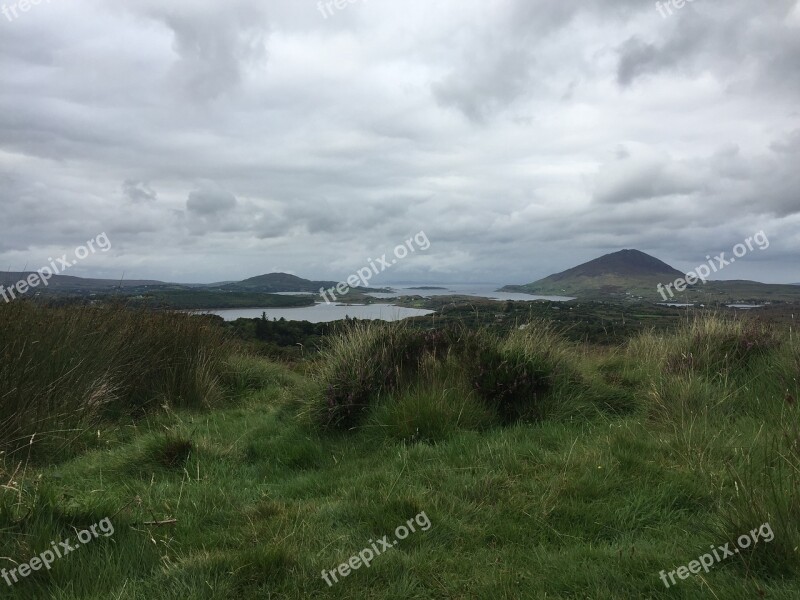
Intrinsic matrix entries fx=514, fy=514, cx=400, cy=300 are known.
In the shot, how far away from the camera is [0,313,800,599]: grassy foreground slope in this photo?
2.77 meters

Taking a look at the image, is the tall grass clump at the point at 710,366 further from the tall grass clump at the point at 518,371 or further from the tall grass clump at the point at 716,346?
the tall grass clump at the point at 518,371

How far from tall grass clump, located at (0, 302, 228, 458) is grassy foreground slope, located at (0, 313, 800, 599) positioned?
4.3 inches

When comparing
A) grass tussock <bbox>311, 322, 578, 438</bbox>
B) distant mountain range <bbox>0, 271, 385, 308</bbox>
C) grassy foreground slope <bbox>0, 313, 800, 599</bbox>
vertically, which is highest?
distant mountain range <bbox>0, 271, 385, 308</bbox>

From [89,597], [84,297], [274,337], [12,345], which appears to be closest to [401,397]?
[89,597]

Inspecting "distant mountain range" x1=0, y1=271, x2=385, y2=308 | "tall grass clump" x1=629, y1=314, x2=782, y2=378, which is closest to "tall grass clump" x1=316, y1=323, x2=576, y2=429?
"tall grass clump" x1=629, y1=314, x2=782, y2=378

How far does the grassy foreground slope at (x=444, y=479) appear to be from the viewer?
2.77m

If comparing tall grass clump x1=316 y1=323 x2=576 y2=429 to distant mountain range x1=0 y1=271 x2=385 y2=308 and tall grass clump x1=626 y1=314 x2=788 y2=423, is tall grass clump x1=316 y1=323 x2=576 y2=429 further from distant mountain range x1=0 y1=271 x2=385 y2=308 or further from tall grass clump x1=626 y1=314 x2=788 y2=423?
distant mountain range x1=0 y1=271 x2=385 y2=308

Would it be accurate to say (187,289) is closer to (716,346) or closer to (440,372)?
(440,372)

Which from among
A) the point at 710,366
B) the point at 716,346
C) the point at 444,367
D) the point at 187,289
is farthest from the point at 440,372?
the point at 187,289

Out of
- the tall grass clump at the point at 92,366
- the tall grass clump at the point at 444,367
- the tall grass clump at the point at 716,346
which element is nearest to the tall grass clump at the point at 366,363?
the tall grass clump at the point at 444,367

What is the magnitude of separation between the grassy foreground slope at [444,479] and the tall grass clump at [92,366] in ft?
0.36

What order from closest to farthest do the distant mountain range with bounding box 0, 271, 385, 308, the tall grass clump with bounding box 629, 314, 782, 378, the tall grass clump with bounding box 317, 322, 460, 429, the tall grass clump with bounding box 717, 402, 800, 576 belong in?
the tall grass clump with bounding box 717, 402, 800, 576 → the tall grass clump with bounding box 317, 322, 460, 429 → the tall grass clump with bounding box 629, 314, 782, 378 → the distant mountain range with bounding box 0, 271, 385, 308

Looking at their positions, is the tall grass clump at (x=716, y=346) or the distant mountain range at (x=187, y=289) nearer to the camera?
the tall grass clump at (x=716, y=346)

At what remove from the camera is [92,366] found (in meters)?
6.70
